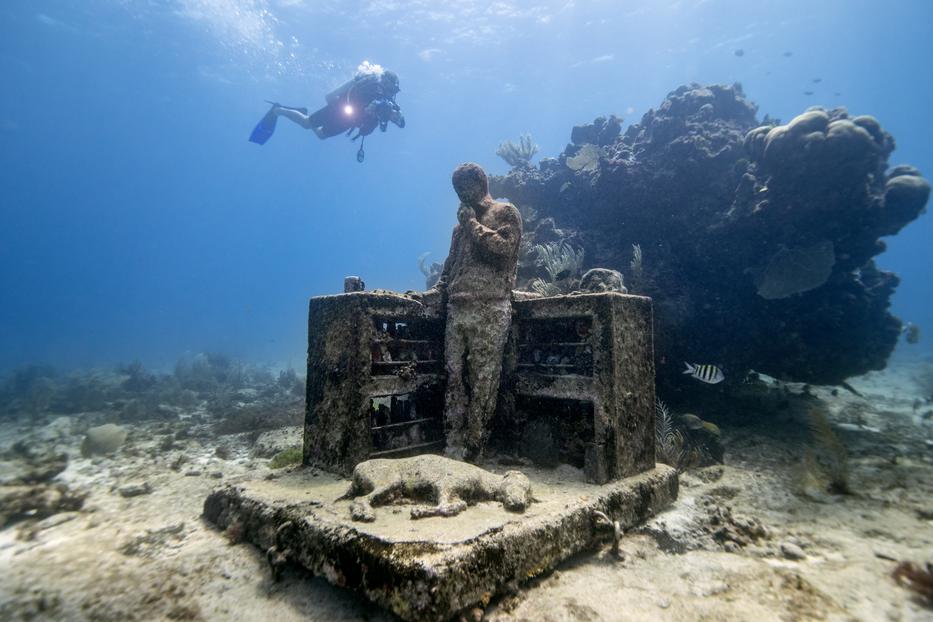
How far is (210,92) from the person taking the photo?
65750 millimetres

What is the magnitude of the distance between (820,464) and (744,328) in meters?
4.59

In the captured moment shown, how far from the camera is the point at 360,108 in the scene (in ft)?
62.9

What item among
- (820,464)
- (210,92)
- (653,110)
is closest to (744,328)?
(820,464)

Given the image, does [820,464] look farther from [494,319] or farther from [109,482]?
[109,482]

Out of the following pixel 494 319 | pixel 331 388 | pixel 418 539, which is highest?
pixel 494 319

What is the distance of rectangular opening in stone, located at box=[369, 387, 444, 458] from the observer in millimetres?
5004

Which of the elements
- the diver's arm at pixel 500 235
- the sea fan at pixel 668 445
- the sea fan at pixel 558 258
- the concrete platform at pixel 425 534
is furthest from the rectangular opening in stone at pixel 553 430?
the sea fan at pixel 558 258

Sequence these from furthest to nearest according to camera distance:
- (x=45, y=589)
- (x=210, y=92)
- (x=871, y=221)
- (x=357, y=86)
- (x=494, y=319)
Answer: (x=210, y=92)
(x=357, y=86)
(x=871, y=221)
(x=494, y=319)
(x=45, y=589)

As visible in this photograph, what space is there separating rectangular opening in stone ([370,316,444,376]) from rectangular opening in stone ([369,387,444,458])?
31 cm

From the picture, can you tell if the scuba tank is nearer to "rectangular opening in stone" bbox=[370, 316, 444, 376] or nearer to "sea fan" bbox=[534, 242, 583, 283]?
"sea fan" bbox=[534, 242, 583, 283]

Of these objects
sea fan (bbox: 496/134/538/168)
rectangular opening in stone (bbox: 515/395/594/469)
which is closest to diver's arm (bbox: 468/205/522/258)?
rectangular opening in stone (bbox: 515/395/594/469)

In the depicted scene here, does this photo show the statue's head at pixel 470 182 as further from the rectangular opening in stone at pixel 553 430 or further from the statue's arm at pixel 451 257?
the rectangular opening in stone at pixel 553 430

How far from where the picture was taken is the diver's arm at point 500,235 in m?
5.14

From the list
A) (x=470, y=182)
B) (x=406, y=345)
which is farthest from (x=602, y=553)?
(x=470, y=182)
